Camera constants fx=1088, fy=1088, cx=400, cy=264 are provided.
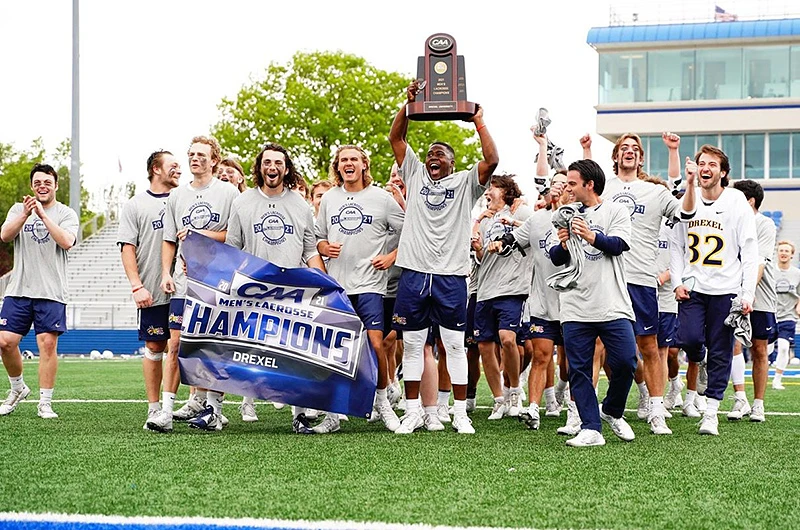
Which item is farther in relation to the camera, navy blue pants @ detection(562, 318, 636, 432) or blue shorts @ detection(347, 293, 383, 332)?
blue shorts @ detection(347, 293, 383, 332)

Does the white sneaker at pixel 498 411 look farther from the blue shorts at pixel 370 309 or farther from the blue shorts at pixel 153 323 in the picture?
the blue shorts at pixel 153 323

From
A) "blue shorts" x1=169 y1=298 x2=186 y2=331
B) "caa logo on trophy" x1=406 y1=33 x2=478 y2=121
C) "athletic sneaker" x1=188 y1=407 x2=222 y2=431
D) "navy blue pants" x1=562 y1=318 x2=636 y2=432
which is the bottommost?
"athletic sneaker" x1=188 y1=407 x2=222 y2=431

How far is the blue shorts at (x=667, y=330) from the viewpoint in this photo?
32.8 ft

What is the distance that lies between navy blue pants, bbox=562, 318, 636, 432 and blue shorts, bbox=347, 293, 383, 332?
158cm

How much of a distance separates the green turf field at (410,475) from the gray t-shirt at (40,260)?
125 centimetres

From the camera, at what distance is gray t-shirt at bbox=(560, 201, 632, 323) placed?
24.2ft

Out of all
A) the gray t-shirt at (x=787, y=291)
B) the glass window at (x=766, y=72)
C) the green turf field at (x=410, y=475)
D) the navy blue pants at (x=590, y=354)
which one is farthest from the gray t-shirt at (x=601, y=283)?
the glass window at (x=766, y=72)

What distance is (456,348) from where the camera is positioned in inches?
334

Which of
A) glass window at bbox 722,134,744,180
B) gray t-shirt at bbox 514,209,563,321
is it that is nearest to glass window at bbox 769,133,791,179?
Answer: glass window at bbox 722,134,744,180

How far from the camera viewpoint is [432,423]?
8.36 meters

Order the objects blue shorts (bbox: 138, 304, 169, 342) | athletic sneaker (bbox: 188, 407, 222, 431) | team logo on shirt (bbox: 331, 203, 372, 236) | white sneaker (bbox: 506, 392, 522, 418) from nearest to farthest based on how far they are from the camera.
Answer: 1. athletic sneaker (bbox: 188, 407, 222, 431)
2. blue shorts (bbox: 138, 304, 169, 342)
3. team logo on shirt (bbox: 331, 203, 372, 236)
4. white sneaker (bbox: 506, 392, 522, 418)

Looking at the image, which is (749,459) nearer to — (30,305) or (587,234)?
(587,234)

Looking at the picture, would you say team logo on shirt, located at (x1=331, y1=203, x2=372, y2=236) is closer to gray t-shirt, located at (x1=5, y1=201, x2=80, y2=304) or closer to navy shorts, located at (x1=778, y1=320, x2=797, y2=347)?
gray t-shirt, located at (x1=5, y1=201, x2=80, y2=304)

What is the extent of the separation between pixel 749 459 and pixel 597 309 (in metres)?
1.40
